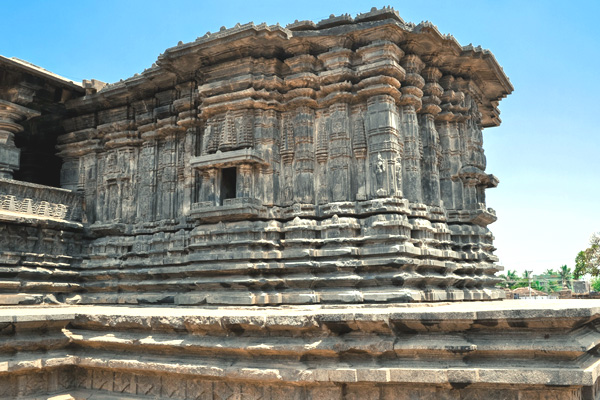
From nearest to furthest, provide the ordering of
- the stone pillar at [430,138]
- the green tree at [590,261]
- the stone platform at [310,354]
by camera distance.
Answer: the stone platform at [310,354], the stone pillar at [430,138], the green tree at [590,261]

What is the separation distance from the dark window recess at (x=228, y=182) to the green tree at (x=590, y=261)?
1381 inches

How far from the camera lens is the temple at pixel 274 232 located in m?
5.25

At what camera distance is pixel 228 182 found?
9.40 m

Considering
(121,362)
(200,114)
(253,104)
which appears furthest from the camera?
(200,114)

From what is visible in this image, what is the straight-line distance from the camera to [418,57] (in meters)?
9.18

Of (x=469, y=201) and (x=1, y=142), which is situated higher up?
(x=1, y=142)

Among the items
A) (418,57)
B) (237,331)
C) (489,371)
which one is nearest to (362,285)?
(237,331)

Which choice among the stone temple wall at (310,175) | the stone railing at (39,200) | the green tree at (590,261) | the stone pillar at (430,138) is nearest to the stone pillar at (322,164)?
the stone temple wall at (310,175)

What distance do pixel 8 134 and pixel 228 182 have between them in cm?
522

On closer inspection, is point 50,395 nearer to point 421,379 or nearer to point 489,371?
point 421,379

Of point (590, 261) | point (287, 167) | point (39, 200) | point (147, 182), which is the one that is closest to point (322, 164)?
point (287, 167)

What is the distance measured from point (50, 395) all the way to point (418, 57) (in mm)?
7775

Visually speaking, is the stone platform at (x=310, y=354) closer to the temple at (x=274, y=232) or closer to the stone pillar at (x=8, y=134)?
the temple at (x=274, y=232)

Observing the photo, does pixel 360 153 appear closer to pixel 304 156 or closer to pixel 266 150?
pixel 304 156
